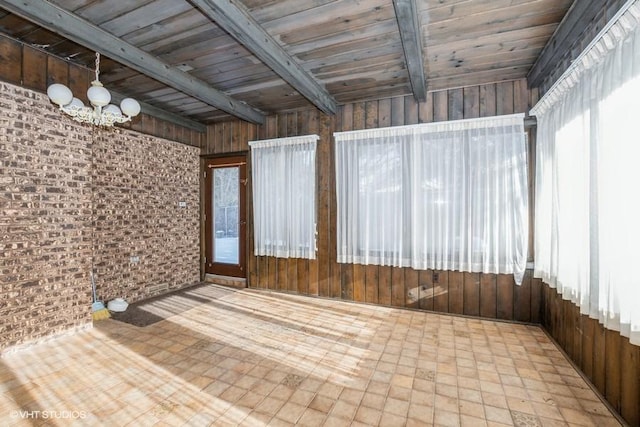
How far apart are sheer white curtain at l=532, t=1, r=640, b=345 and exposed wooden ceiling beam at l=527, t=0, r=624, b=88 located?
0.27 meters

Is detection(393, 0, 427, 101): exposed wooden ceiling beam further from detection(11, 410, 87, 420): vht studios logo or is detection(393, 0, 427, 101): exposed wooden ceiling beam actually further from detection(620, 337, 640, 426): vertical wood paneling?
detection(11, 410, 87, 420): vht studios logo

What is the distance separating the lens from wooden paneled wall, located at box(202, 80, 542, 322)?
3316mm

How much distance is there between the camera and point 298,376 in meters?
2.26

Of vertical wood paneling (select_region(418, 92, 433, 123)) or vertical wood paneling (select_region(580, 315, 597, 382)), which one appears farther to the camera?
vertical wood paneling (select_region(418, 92, 433, 123))

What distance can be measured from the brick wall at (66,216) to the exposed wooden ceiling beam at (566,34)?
435 centimetres

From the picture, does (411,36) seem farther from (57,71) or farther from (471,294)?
(57,71)

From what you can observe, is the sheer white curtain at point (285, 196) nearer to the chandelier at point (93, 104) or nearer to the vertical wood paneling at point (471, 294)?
the chandelier at point (93, 104)

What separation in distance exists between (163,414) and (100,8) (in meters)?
2.76

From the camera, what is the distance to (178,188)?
4.62 metres

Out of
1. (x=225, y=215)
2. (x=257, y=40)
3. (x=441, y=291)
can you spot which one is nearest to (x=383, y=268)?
(x=441, y=291)

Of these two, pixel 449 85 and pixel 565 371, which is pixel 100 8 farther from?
pixel 565 371

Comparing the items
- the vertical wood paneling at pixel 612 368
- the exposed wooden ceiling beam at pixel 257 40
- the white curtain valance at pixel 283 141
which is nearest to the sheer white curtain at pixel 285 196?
the white curtain valance at pixel 283 141

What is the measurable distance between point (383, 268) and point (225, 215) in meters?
2.72

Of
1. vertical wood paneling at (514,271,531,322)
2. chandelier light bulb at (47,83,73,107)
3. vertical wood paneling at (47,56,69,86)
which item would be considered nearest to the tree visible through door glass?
vertical wood paneling at (47,56,69,86)
